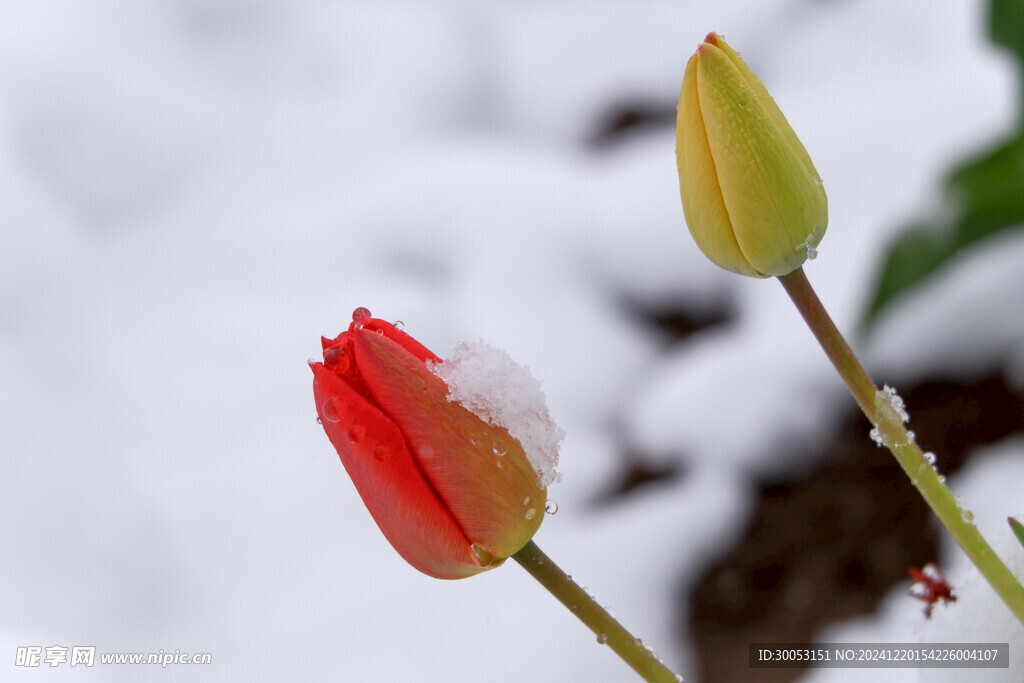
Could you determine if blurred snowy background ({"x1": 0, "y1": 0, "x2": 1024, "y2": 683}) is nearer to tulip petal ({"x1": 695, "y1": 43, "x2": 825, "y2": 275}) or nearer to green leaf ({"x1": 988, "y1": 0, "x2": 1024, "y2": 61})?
green leaf ({"x1": 988, "y1": 0, "x2": 1024, "y2": 61})

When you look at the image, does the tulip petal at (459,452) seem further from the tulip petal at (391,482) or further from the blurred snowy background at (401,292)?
the blurred snowy background at (401,292)

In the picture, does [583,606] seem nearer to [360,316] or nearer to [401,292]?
[360,316]

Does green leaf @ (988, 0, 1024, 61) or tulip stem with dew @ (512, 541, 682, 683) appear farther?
green leaf @ (988, 0, 1024, 61)

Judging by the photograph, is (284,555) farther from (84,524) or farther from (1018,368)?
(1018,368)

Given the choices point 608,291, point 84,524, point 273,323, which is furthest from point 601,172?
point 84,524

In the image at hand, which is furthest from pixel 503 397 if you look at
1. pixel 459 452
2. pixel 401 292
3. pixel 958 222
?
pixel 401 292

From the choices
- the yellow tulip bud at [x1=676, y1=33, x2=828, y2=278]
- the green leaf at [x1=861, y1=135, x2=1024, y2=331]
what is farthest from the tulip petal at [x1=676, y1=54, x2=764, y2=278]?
the green leaf at [x1=861, y1=135, x2=1024, y2=331]

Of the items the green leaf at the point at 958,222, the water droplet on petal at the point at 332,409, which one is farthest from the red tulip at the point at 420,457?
the green leaf at the point at 958,222
